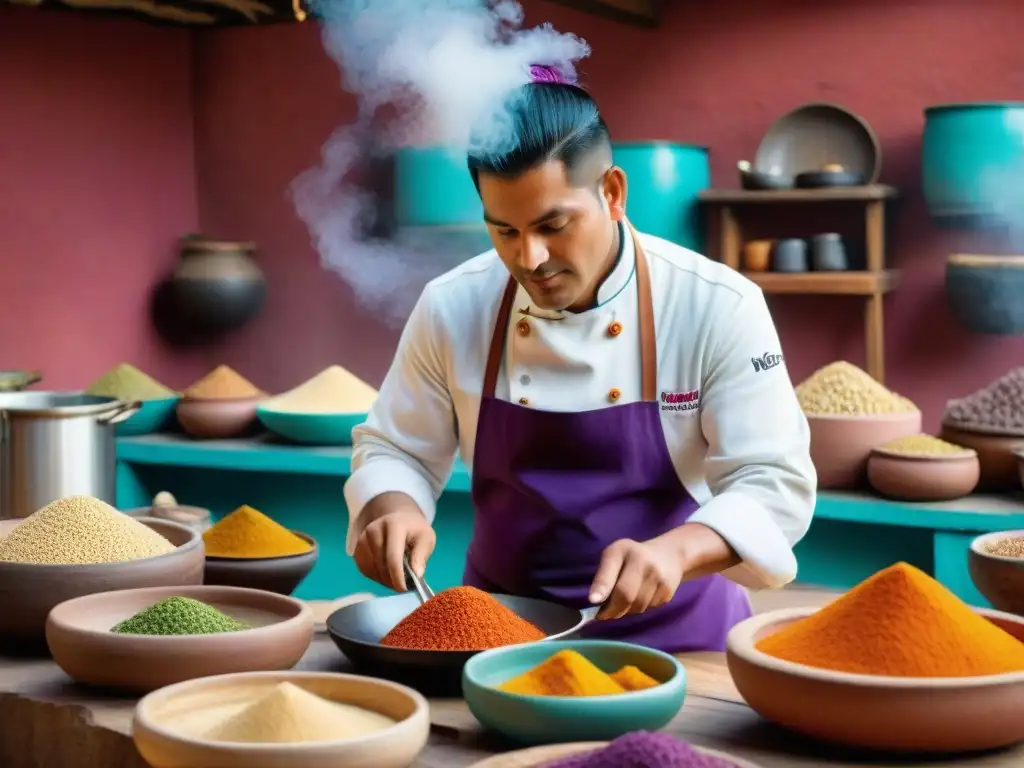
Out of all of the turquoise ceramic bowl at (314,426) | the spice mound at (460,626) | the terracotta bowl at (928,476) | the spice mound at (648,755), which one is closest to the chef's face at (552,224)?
the spice mound at (460,626)

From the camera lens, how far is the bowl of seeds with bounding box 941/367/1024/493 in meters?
2.99

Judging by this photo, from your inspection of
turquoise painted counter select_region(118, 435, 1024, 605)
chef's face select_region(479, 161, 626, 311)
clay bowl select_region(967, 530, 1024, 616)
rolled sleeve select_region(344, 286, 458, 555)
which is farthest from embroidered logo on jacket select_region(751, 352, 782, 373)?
turquoise painted counter select_region(118, 435, 1024, 605)

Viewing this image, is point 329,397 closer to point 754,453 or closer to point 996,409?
point 996,409

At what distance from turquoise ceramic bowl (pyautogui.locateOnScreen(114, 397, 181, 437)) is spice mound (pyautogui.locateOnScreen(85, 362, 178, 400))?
0.8 inches

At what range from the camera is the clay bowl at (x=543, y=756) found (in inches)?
44.1

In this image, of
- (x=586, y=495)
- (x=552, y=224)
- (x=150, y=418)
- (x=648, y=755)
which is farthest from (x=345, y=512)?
(x=648, y=755)

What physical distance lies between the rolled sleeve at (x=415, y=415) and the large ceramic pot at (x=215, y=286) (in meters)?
3.54

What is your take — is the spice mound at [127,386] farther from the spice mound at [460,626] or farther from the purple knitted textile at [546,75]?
the spice mound at [460,626]

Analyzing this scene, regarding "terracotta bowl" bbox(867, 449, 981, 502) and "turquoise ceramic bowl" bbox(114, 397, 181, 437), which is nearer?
"terracotta bowl" bbox(867, 449, 981, 502)

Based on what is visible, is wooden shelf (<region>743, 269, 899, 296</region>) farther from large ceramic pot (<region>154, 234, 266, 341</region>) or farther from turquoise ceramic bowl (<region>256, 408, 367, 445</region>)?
large ceramic pot (<region>154, 234, 266, 341</region>)

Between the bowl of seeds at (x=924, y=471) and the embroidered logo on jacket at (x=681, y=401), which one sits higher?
the embroidered logo on jacket at (x=681, y=401)

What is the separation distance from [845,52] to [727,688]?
144 inches

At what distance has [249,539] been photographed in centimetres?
198

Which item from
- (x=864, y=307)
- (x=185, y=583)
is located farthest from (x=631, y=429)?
(x=864, y=307)
